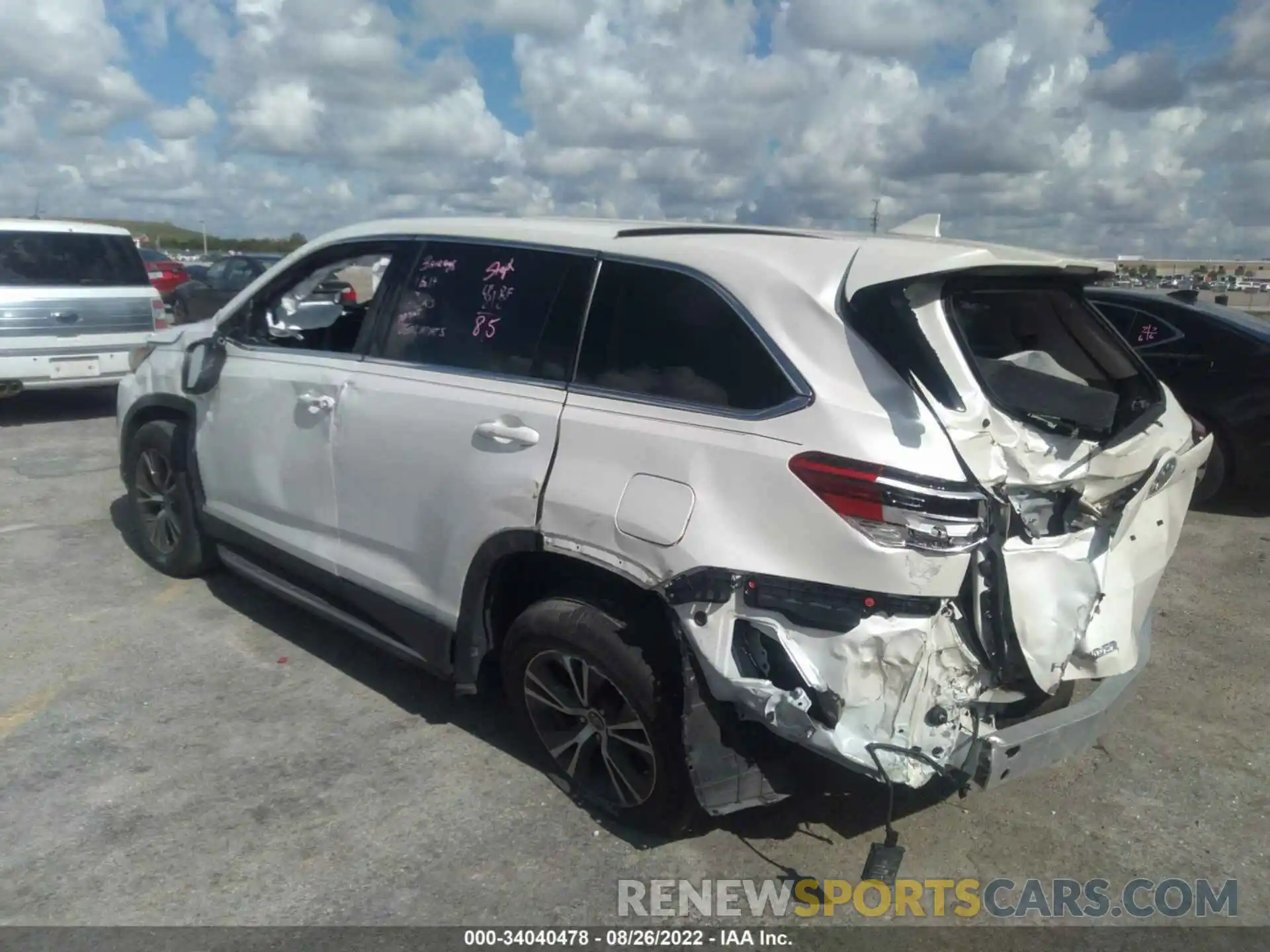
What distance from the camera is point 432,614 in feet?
12.5

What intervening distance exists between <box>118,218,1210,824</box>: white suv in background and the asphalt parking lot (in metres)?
0.35

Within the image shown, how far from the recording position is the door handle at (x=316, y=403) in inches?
165

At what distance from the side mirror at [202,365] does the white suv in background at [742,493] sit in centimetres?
78

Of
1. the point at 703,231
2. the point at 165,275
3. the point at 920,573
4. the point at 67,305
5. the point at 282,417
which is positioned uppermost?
the point at 703,231

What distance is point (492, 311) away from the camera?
12.4 feet

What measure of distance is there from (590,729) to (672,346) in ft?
4.25

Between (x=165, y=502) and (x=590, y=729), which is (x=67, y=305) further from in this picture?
(x=590, y=729)

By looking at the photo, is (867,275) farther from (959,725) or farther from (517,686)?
(517,686)

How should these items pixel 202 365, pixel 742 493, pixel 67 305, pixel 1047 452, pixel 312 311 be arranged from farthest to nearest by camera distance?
pixel 67 305, pixel 312 311, pixel 202 365, pixel 1047 452, pixel 742 493

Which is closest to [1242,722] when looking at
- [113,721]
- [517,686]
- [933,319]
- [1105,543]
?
[1105,543]

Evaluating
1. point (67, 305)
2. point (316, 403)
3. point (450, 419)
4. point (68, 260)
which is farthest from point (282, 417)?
point (68, 260)

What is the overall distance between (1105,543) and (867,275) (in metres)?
1.22

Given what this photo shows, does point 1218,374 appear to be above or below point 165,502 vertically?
above

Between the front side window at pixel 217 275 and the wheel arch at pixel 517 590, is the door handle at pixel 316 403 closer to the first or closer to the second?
the wheel arch at pixel 517 590
